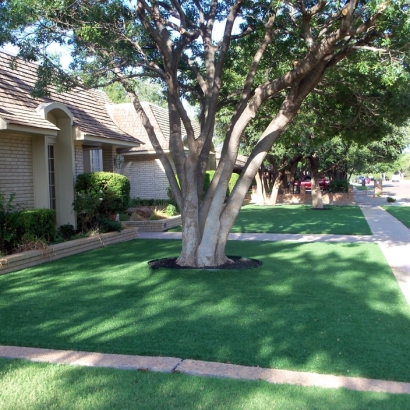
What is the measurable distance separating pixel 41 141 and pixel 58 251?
312 cm

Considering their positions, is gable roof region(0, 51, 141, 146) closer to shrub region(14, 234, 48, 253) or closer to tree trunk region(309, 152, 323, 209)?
shrub region(14, 234, 48, 253)

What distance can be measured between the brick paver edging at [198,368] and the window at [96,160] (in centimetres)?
1195

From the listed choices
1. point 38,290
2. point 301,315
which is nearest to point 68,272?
point 38,290

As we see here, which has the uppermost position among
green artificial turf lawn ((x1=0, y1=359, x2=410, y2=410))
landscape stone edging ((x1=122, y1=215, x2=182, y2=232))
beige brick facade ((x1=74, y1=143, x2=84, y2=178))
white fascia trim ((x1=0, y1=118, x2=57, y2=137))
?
white fascia trim ((x1=0, y1=118, x2=57, y2=137))

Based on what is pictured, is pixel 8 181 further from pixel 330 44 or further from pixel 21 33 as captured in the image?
pixel 330 44

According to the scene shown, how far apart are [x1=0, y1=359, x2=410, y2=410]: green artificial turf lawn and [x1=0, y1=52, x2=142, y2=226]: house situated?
7441 millimetres

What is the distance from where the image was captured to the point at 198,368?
4910 mm

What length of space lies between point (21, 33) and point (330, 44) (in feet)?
20.4

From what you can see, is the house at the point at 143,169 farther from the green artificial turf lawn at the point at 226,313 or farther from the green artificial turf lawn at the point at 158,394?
the green artificial turf lawn at the point at 158,394

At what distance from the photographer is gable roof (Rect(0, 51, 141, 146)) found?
38.4ft

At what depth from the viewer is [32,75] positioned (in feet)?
48.1

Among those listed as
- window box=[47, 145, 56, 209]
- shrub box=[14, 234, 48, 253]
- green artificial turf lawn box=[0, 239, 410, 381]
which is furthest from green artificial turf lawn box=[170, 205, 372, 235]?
shrub box=[14, 234, 48, 253]

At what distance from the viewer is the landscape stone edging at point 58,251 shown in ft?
32.4

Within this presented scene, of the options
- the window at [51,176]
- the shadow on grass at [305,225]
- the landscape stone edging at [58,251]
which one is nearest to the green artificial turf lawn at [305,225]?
the shadow on grass at [305,225]
